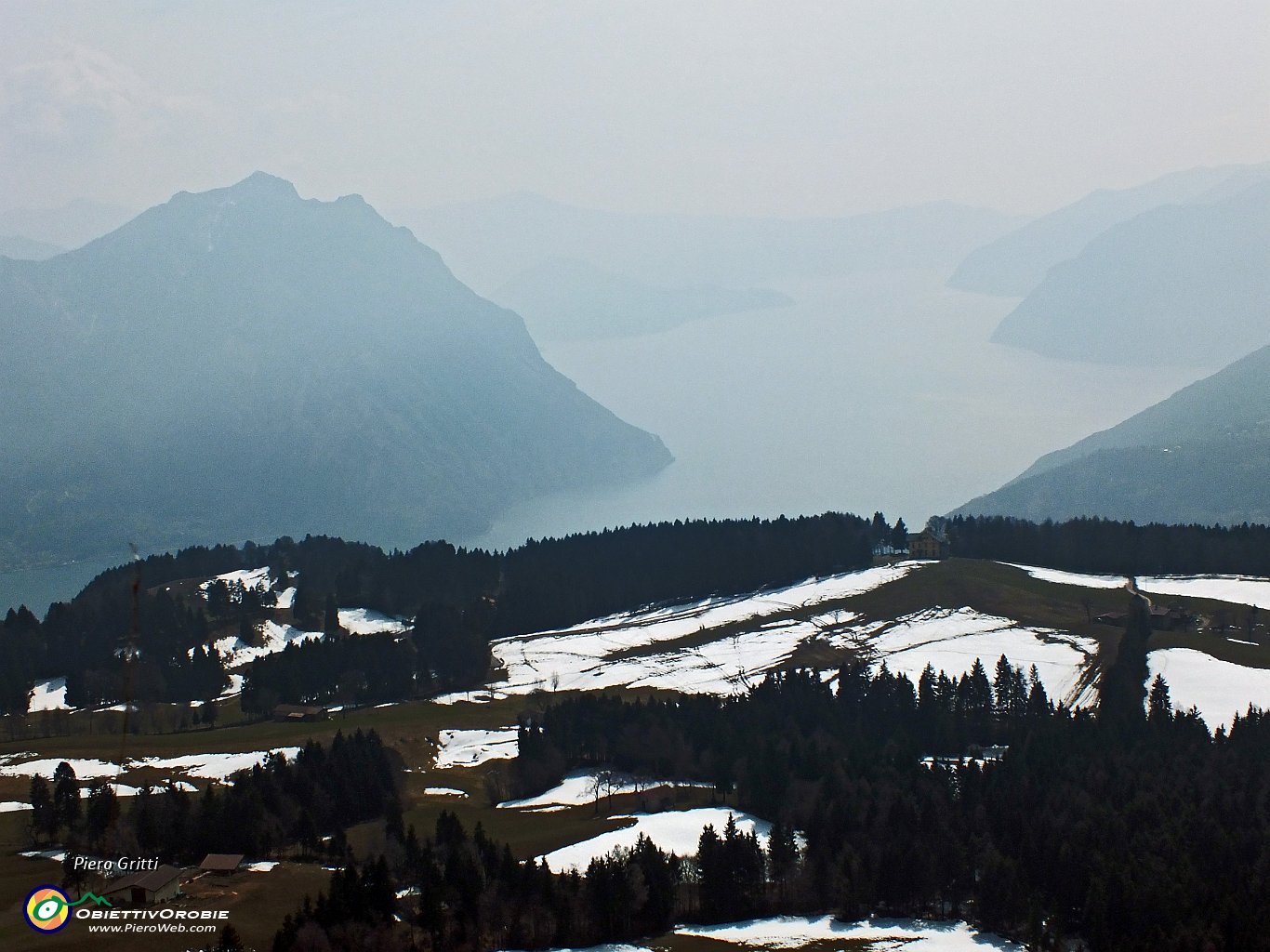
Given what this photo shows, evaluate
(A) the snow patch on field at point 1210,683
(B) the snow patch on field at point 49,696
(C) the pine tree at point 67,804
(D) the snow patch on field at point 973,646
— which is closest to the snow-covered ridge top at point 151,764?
(C) the pine tree at point 67,804

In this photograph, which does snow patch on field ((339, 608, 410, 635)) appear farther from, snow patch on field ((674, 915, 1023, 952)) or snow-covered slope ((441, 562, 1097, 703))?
snow patch on field ((674, 915, 1023, 952))

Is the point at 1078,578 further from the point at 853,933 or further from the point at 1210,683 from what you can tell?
the point at 853,933

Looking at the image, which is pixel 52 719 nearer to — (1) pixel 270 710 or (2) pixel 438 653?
(1) pixel 270 710

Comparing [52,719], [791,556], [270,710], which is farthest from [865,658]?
[52,719]

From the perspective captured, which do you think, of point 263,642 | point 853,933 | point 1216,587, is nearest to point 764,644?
point 1216,587

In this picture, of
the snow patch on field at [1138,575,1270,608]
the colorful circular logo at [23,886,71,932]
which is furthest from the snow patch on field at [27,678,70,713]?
the snow patch on field at [1138,575,1270,608]

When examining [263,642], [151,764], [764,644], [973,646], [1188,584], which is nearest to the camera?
[151,764]
